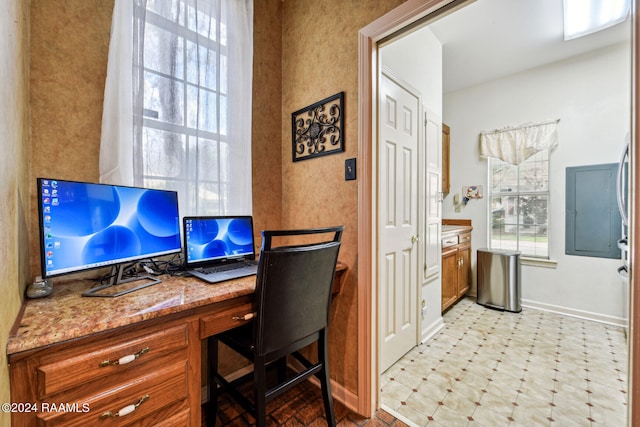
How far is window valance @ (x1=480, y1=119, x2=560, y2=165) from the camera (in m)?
3.20

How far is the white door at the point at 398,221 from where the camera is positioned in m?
1.93

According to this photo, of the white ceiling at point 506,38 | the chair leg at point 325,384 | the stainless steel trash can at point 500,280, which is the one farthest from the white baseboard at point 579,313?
the chair leg at point 325,384

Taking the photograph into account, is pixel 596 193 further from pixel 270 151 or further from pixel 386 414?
pixel 270 151

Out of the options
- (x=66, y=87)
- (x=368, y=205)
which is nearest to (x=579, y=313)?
(x=368, y=205)

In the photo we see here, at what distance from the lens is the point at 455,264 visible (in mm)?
3139

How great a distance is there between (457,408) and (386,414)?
17.6 inches

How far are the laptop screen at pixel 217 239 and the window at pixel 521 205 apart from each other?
3.43m

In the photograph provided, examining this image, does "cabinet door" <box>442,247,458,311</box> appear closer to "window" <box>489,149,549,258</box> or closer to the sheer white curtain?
"window" <box>489,149,549,258</box>

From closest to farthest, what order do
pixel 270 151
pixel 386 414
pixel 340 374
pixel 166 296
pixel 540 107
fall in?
pixel 166 296 < pixel 386 414 < pixel 340 374 < pixel 270 151 < pixel 540 107

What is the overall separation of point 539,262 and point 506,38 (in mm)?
2585

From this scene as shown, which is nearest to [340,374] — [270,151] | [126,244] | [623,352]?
[126,244]

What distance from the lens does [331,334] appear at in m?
1.73

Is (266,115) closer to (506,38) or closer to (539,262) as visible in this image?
(506,38)

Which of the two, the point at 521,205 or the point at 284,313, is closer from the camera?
the point at 284,313
